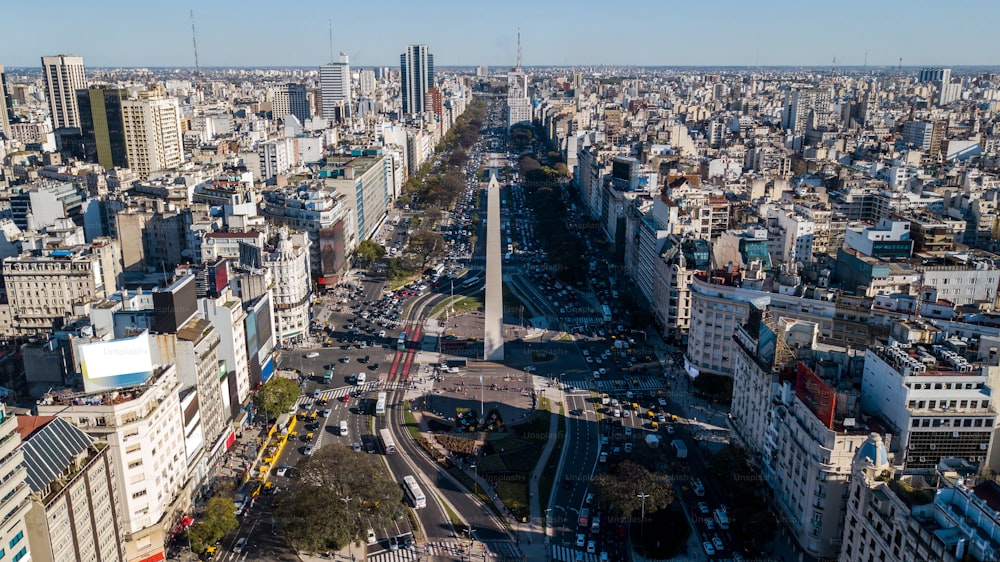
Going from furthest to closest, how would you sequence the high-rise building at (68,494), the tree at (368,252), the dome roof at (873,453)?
the tree at (368,252)
the dome roof at (873,453)
the high-rise building at (68,494)

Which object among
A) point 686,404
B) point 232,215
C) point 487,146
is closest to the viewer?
point 686,404

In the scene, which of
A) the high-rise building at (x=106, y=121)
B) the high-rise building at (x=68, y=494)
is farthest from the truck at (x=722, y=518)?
the high-rise building at (x=106, y=121)

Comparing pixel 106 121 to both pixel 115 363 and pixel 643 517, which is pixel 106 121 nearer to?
pixel 115 363

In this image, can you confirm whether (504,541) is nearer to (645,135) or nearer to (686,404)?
(686,404)

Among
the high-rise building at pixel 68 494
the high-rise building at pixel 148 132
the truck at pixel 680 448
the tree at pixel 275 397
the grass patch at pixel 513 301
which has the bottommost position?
the truck at pixel 680 448

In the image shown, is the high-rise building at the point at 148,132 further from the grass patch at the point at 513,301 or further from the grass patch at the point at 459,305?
the grass patch at the point at 513,301

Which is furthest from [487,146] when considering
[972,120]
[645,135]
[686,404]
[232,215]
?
[686,404]
